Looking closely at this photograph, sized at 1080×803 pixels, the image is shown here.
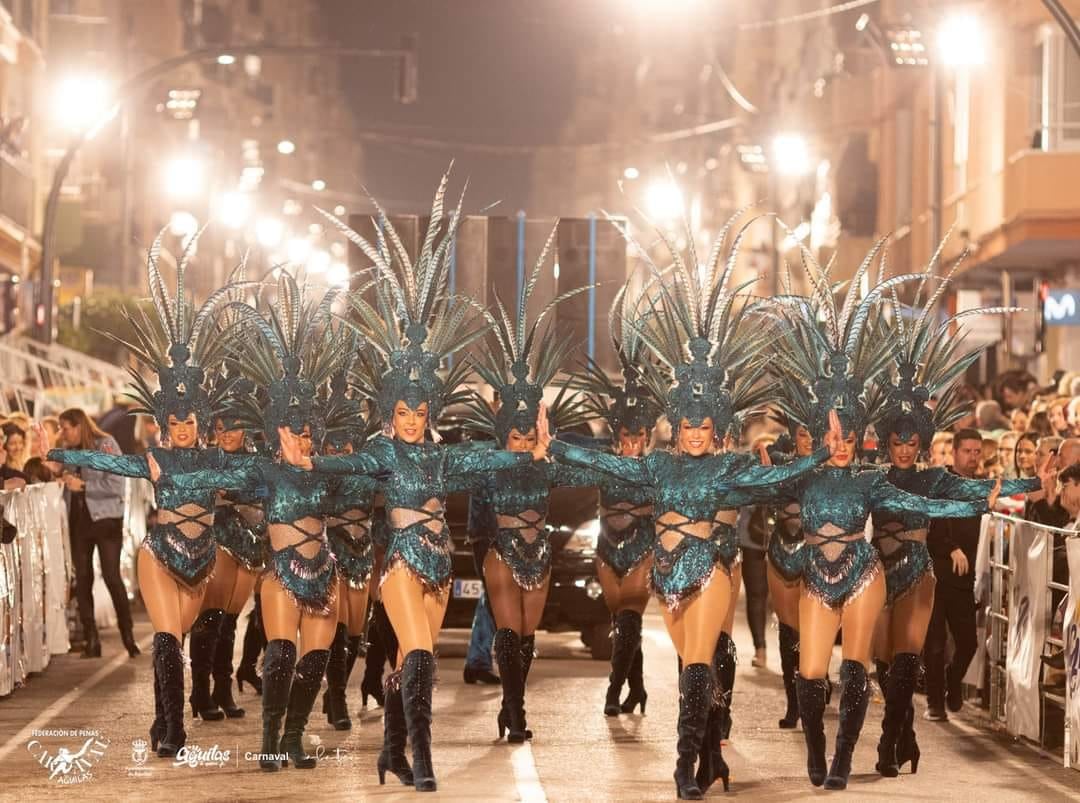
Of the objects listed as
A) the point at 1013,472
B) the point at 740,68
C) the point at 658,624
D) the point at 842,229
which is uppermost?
the point at 740,68

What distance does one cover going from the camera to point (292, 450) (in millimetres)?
12812

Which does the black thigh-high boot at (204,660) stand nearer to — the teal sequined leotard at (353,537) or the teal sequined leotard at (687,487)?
the teal sequined leotard at (353,537)

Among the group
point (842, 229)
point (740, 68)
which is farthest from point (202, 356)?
point (740, 68)

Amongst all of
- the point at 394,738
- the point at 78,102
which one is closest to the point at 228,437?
the point at 394,738

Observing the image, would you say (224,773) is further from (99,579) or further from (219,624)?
(99,579)

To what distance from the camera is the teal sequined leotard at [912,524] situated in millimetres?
13445

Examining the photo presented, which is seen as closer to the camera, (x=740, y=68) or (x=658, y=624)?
(x=658, y=624)

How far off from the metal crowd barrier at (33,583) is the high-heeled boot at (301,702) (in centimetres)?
389

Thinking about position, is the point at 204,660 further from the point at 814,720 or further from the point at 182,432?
the point at 814,720

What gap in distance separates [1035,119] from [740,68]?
71379 millimetres

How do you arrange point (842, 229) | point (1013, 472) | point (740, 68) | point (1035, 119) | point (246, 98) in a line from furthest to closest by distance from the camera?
point (246, 98), point (740, 68), point (842, 229), point (1035, 119), point (1013, 472)

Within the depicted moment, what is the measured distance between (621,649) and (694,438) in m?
3.30

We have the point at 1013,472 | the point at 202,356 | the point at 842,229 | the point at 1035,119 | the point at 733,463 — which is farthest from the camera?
the point at 842,229

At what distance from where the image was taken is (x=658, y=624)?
75.4ft
